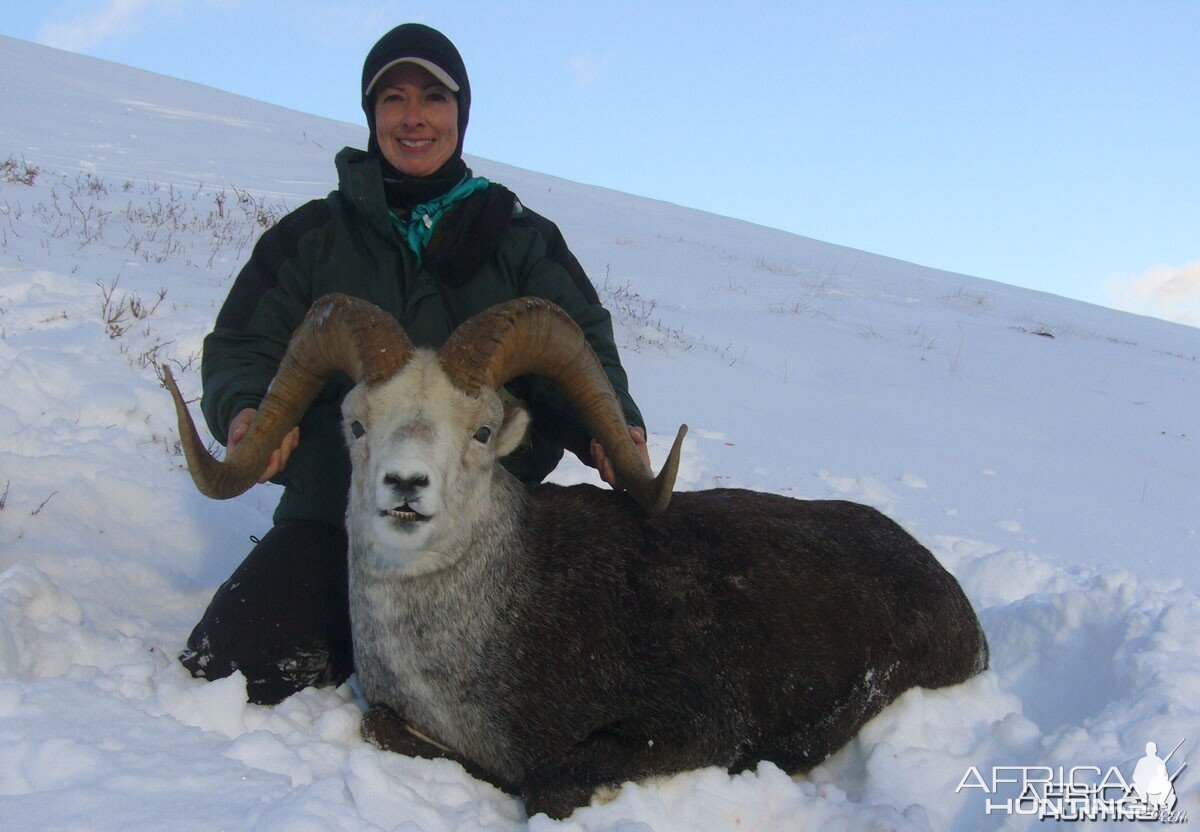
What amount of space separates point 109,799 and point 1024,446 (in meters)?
10.7

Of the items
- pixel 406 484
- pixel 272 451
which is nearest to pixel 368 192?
pixel 272 451

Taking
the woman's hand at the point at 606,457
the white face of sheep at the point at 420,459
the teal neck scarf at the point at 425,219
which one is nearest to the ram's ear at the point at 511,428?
the white face of sheep at the point at 420,459

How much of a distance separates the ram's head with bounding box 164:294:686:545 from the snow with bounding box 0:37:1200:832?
1110 mm

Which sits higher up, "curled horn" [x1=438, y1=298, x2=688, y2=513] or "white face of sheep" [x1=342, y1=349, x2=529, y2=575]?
"curled horn" [x1=438, y1=298, x2=688, y2=513]

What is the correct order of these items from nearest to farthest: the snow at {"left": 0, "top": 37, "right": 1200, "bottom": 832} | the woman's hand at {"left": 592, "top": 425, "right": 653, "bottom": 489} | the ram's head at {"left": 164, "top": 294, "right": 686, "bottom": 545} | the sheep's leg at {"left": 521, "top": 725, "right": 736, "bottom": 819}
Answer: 1. the snow at {"left": 0, "top": 37, "right": 1200, "bottom": 832}
2. the ram's head at {"left": 164, "top": 294, "right": 686, "bottom": 545}
3. the sheep's leg at {"left": 521, "top": 725, "right": 736, "bottom": 819}
4. the woman's hand at {"left": 592, "top": 425, "right": 653, "bottom": 489}

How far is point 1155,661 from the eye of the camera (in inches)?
208

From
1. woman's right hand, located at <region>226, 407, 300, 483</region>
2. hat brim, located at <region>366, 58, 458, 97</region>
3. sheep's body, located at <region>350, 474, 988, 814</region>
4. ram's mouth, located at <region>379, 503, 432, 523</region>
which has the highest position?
hat brim, located at <region>366, 58, 458, 97</region>

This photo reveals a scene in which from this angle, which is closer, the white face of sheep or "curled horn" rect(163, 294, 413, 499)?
the white face of sheep

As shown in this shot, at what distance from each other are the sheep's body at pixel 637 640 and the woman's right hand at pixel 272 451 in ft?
2.34

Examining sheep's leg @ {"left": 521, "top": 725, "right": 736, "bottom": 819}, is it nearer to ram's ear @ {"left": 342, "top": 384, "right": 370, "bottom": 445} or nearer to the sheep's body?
the sheep's body

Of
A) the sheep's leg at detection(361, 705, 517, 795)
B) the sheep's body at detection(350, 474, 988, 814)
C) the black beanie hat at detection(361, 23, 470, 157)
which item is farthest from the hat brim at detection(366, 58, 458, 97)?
the sheep's leg at detection(361, 705, 517, 795)

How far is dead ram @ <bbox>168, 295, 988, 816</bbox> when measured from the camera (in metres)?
4.52

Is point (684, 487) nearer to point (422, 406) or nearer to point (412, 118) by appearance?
point (412, 118)

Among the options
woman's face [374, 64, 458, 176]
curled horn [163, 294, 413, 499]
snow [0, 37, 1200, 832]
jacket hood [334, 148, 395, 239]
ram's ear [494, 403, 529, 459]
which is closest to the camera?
snow [0, 37, 1200, 832]
